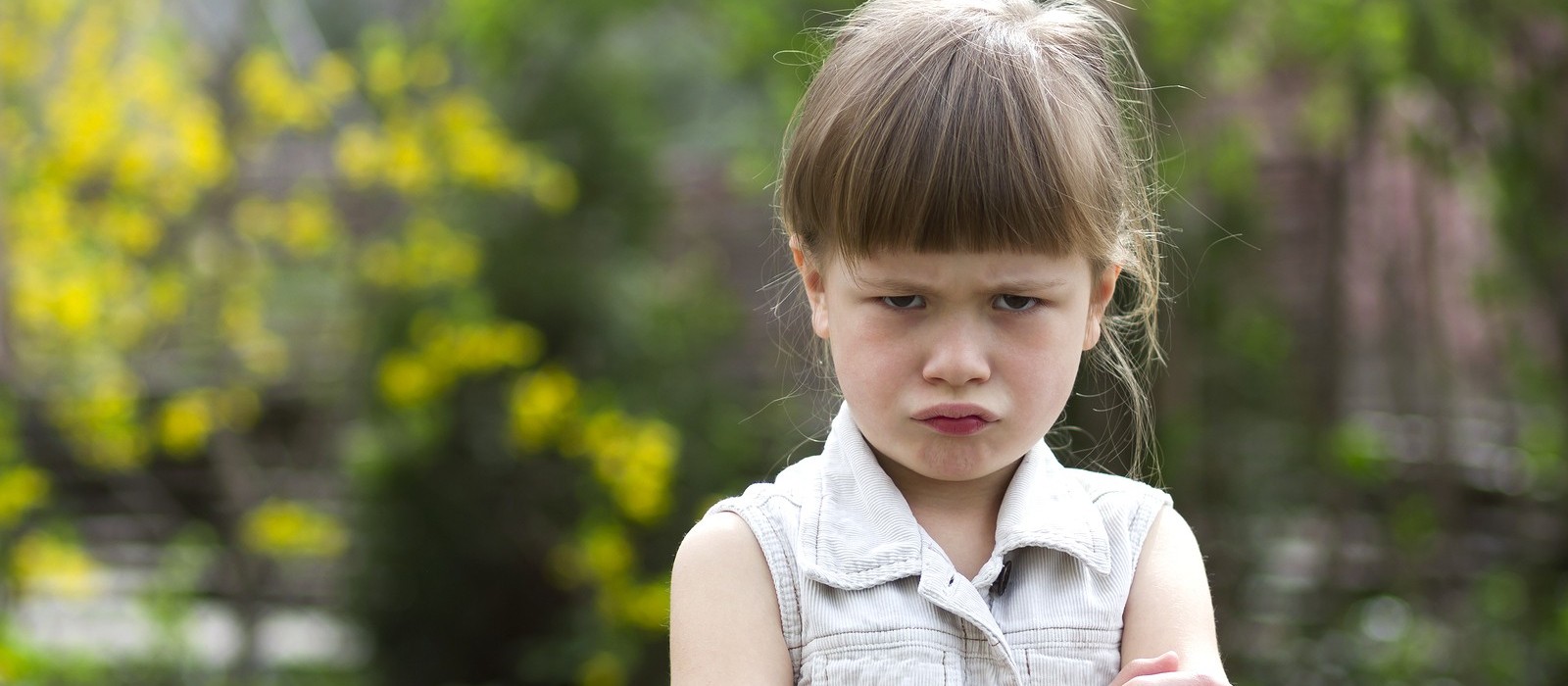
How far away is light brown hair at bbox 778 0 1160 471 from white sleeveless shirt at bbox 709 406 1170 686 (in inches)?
9.8

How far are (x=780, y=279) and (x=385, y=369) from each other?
3346mm

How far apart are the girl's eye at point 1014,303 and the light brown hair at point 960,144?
50mm

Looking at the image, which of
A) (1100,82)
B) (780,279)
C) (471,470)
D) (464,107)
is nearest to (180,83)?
(464,107)

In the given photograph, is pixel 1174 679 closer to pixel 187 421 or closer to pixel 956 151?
pixel 956 151

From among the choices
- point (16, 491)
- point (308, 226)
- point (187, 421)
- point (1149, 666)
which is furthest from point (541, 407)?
point (1149, 666)

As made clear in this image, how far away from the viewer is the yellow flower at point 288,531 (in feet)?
16.7

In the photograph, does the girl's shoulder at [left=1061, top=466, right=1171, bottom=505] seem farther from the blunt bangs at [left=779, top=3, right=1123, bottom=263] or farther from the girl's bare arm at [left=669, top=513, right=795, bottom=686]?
the girl's bare arm at [left=669, top=513, right=795, bottom=686]

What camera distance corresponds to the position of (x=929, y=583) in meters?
1.49

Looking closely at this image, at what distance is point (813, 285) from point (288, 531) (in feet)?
12.7

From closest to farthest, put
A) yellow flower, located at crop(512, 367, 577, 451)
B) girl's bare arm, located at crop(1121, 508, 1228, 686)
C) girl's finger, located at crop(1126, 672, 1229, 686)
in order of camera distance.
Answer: girl's finger, located at crop(1126, 672, 1229, 686), girl's bare arm, located at crop(1121, 508, 1228, 686), yellow flower, located at crop(512, 367, 577, 451)

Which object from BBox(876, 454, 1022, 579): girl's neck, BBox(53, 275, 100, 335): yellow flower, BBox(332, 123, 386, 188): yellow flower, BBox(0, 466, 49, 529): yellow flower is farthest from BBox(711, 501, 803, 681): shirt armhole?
BBox(0, 466, 49, 529): yellow flower

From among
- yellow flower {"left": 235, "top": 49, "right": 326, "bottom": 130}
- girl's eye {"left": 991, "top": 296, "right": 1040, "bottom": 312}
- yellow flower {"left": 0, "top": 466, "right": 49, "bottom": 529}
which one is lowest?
girl's eye {"left": 991, "top": 296, "right": 1040, "bottom": 312}

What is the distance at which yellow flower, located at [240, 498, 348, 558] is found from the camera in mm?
5086

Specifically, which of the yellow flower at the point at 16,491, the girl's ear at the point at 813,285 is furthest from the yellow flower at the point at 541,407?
the girl's ear at the point at 813,285
